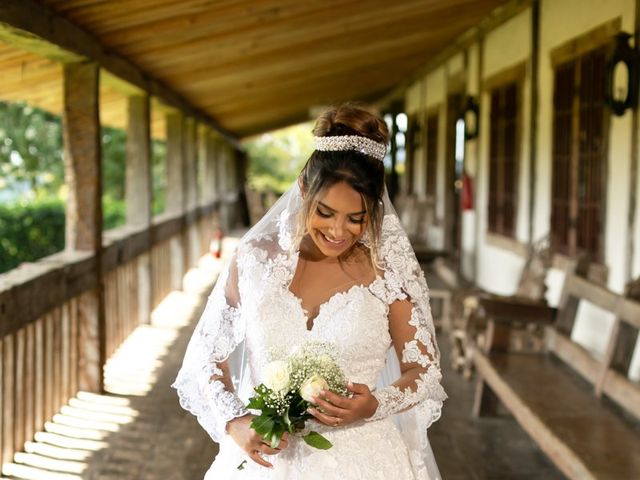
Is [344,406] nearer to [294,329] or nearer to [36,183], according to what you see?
[294,329]

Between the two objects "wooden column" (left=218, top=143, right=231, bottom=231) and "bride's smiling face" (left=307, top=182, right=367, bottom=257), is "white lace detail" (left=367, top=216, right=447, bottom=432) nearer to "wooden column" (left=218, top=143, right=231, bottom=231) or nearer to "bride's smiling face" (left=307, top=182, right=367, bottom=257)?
"bride's smiling face" (left=307, top=182, right=367, bottom=257)

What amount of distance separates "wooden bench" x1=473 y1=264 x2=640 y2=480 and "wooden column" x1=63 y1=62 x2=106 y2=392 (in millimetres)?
2379

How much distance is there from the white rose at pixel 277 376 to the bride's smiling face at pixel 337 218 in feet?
1.20

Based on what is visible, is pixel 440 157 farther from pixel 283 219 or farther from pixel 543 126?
pixel 283 219

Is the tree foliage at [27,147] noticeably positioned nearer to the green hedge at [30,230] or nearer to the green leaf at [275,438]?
the green hedge at [30,230]

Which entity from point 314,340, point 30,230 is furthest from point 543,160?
point 30,230

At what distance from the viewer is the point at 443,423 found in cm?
567

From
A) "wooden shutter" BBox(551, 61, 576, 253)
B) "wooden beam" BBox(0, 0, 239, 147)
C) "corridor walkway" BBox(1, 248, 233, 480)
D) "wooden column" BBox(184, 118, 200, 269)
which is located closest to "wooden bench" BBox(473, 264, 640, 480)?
"corridor walkway" BBox(1, 248, 233, 480)

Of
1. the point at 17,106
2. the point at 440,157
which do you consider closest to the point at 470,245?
the point at 440,157

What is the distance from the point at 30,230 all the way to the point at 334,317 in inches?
526

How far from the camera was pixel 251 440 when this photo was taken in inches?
93.4

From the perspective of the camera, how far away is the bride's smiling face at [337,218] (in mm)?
2449

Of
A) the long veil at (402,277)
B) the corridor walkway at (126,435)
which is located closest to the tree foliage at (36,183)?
the corridor walkway at (126,435)

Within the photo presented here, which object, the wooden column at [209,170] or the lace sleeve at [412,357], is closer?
the lace sleeve at [412,357]
